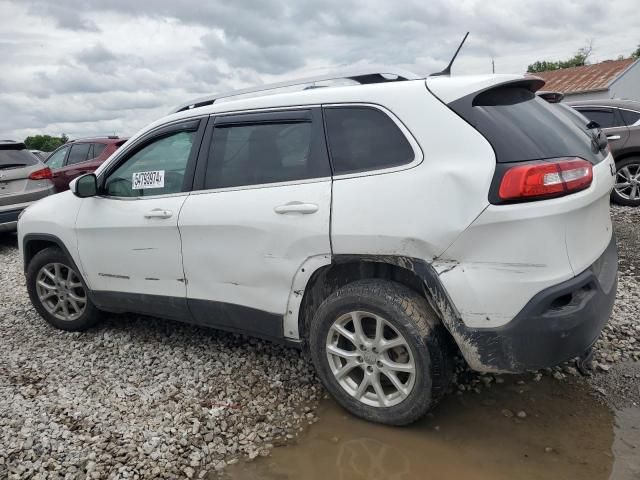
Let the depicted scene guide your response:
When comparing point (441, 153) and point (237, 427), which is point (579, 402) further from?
point (237, 427)

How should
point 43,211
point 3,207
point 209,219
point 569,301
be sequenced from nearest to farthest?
point 569,301 < point 209,219 < point 43,211 < point 3,207

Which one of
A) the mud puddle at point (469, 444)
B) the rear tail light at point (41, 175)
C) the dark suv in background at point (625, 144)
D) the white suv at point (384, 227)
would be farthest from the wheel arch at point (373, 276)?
the rear tail light at point (41, 175)

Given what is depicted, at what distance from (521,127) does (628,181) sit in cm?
677

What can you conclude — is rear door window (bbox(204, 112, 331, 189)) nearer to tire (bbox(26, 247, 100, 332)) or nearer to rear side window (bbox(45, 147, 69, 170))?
tire (bbox(26, 247, 100, 332))

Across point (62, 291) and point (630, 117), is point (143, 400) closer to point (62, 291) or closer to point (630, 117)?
point (62, 291)

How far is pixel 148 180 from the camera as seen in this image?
3.80 metres

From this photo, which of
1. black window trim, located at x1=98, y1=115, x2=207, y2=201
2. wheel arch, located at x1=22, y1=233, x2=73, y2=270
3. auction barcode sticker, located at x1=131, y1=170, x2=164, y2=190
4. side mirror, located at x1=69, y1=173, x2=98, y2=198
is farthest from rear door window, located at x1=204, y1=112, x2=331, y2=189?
wheel arch, located at x1=22, y1=233, x2=73, y2=270

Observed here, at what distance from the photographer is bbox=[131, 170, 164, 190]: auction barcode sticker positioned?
3732 mm

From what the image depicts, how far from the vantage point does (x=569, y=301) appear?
2516 mm

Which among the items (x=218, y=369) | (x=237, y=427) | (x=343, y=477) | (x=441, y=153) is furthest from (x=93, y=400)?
(x=441, y=153)

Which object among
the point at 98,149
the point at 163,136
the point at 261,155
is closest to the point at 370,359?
the point at 261,155

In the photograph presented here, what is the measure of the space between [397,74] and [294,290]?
1.43 m

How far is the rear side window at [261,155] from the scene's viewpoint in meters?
3.06

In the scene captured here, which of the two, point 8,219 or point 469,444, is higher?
point 8,219
